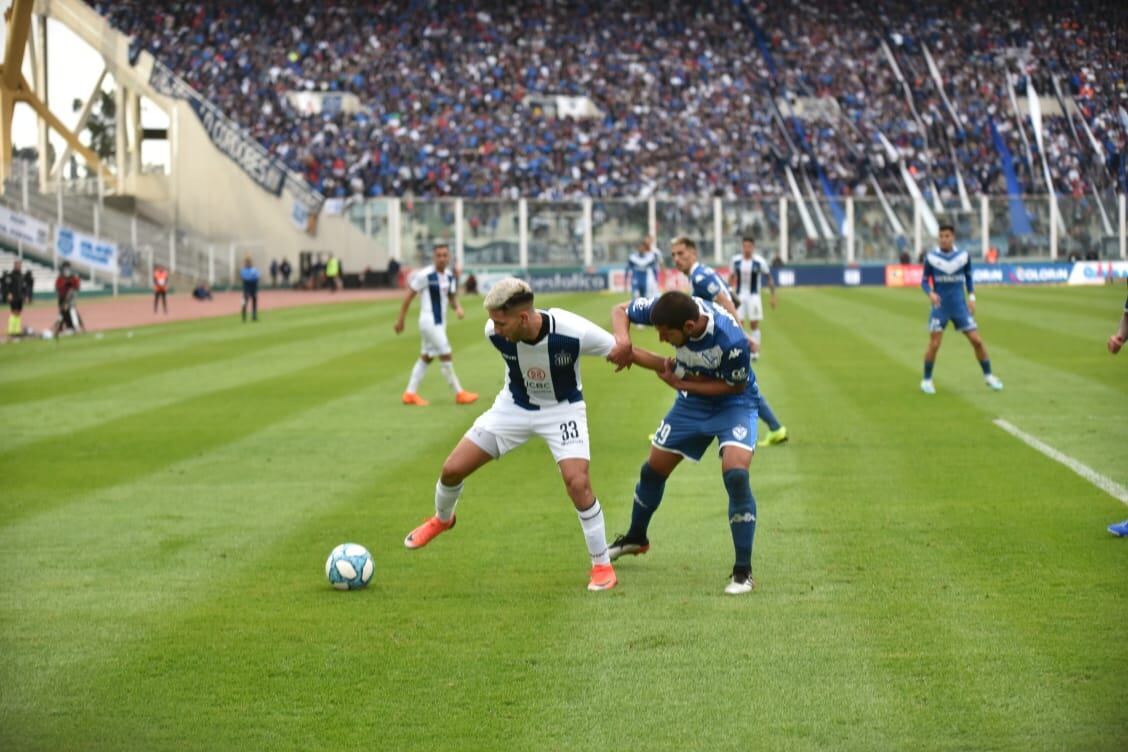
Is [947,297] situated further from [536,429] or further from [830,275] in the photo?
[830,275]

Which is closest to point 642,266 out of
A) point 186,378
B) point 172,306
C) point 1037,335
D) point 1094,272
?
point 1037,335

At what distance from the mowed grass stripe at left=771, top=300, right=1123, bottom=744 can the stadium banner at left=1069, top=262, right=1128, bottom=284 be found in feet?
149

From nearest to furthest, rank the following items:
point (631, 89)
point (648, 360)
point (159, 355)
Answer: point (648, 360), point (159, 355), point (631, 89)

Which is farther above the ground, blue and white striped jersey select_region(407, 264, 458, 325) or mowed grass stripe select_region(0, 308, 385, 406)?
blue and white striped jersey select_region(407, 264, 458, 325)

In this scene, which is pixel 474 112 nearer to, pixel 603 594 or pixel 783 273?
pixel 783 273

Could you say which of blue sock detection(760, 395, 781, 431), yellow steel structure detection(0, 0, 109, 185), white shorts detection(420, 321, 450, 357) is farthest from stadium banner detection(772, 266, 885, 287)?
blue sock detection(760, 395, 781, 431)

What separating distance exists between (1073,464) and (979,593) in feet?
17.8

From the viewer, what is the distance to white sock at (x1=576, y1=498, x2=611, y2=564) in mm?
8570

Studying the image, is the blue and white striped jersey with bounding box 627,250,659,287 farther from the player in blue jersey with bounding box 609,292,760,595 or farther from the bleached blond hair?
the bleached blond hair

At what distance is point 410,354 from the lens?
27.1 m

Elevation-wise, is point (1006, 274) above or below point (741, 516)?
above

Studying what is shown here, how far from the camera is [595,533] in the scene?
856 centimetres

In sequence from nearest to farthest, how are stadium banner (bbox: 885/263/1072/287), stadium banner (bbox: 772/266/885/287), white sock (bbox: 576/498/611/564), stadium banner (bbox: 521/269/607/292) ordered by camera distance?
white sock (bbox: 576/498/611/564)
stadium banner (bbox: 885/263/1072/287)
stadium banner (bbox: 521/269/607/292)
stadium banner (bbox: 772/266/885/287)

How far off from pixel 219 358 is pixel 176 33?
42064mm
